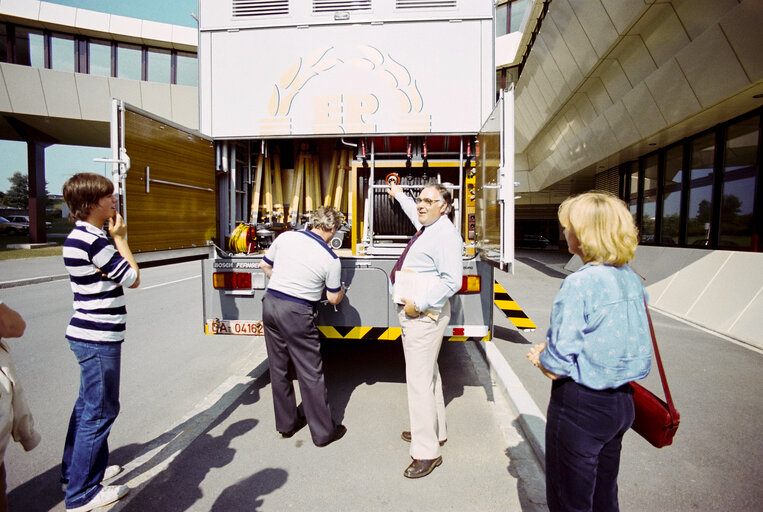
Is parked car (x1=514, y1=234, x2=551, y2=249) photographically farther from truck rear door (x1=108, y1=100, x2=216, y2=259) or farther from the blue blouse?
the blue blouse

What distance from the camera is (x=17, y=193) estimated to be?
6112 centimetres

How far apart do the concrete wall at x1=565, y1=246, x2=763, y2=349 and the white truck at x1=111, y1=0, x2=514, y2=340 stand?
461 centimetres

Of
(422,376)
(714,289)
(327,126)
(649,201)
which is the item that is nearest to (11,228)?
(327,126)

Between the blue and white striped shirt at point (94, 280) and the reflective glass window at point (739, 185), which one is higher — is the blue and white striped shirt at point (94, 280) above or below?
below

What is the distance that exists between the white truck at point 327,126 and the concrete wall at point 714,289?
A: 15.1ft

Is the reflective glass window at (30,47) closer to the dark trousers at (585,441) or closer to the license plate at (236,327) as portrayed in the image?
the license plate at (236,327)

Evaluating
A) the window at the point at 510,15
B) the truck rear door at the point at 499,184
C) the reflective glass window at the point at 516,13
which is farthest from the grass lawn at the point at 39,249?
the reflective glass window at the point at 516,13

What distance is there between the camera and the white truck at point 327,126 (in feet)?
12.2

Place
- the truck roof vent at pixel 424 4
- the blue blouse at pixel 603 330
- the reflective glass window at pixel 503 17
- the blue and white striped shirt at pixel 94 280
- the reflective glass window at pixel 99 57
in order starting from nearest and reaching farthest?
the blue blouse at pixel 603 330
the blue and white striped shirt at pixel 94 280
the truck roof vent at pixel 424 4
the reflective glass window at pixel 99 57
the reflective glass window at pixel 503 17

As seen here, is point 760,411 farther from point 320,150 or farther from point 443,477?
point 320,150

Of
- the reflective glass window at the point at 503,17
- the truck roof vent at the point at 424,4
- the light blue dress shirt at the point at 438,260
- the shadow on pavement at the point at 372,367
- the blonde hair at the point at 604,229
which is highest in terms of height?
the reflective glass window at the point at 503,17

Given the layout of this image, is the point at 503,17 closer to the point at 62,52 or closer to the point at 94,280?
the point at 62,52

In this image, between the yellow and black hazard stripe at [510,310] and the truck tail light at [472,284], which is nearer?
the truck tail light at [472,284]

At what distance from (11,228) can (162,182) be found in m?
44.9
